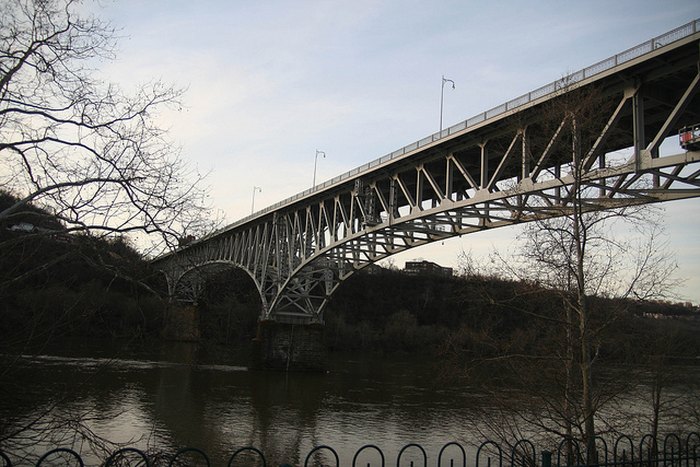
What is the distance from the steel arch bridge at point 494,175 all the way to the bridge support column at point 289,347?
1186mm

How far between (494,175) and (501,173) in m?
0.59

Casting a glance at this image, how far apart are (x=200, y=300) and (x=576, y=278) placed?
6.70m

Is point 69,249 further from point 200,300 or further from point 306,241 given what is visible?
point 306,241

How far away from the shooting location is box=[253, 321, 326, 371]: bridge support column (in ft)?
132

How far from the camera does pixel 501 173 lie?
19391 millimetres

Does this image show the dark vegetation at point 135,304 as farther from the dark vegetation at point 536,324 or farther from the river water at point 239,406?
the river water at point 239,406

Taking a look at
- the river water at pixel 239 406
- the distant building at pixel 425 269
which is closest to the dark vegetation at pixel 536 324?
the river water at pixel 239 406

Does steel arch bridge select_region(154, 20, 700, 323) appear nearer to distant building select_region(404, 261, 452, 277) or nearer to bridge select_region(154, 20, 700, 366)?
bridge select_region(154, 20, 700, 366)

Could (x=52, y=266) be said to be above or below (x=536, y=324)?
above

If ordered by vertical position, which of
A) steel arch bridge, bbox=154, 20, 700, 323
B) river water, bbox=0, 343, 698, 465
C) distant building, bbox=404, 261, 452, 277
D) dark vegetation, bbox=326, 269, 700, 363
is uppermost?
distant building, bbox=404, 261, 452, 277

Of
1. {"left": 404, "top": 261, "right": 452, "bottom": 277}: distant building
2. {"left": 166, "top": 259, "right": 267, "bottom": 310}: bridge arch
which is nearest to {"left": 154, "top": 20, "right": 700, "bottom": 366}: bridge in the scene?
{"left": 166, "top": 259, "right": 267, "bottom": 310}: bridge arch

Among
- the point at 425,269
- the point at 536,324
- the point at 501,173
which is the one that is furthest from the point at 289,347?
the point at 425,269

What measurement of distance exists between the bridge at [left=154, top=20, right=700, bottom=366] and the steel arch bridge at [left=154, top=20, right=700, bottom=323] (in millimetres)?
51

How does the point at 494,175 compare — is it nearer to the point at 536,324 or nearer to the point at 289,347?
the point at 536,324
